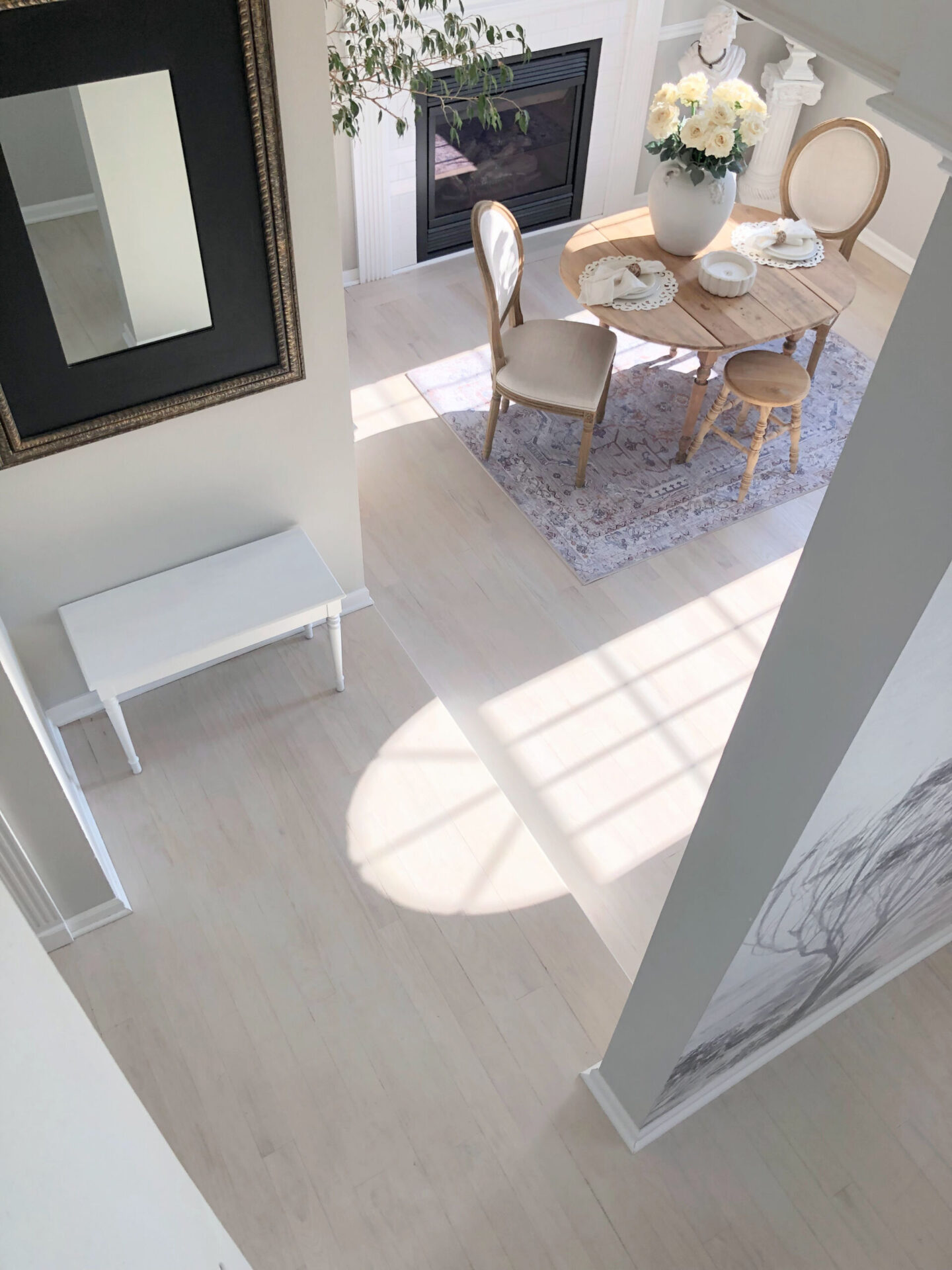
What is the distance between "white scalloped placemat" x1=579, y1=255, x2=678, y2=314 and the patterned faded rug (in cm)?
63

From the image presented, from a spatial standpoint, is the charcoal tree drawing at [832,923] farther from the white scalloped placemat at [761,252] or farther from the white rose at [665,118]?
the white rose at [665,118]

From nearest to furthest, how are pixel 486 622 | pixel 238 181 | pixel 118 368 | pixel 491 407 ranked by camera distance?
pixel 238 181
pixel 118 368
pixel 486 622
pixel 491 407

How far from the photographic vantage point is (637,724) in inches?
141

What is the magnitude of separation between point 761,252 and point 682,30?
1630 mm

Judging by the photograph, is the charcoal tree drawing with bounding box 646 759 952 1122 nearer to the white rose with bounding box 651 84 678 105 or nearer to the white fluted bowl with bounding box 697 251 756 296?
the white fluted bowl with bounding box 697 251 756 296

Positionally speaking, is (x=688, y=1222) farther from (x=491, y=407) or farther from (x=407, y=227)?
(x=407, y=227)

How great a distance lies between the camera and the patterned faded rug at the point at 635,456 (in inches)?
166

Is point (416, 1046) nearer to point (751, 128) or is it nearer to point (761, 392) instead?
point (761, 392)

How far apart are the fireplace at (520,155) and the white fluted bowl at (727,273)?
4.62 ft

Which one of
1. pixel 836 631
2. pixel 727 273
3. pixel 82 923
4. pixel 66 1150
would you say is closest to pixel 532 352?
pixel 727 273

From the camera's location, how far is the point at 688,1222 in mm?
2566

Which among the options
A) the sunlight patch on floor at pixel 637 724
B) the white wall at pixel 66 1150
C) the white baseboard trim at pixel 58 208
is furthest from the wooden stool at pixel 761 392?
the white wall at pixel 66 1150

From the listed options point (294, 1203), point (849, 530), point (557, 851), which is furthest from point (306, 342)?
point (294, 1203)

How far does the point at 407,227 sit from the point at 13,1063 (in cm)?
502
